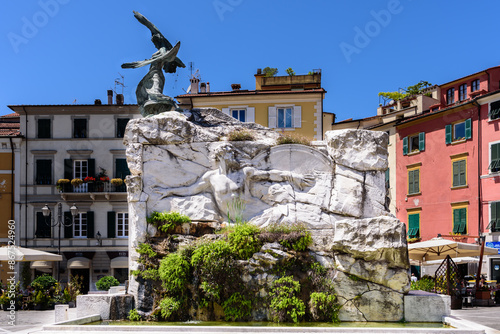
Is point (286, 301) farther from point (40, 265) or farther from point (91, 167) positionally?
point (91, 167)

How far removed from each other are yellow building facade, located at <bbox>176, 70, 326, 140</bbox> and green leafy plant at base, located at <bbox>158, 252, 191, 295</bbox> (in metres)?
27.0

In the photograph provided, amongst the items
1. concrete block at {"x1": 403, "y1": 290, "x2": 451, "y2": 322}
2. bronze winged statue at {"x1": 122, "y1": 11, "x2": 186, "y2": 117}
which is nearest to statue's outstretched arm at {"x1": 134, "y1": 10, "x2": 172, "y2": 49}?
bronze winged statue at {"x1": 122, "y1": 11, "x2": 186, "y2": 117}

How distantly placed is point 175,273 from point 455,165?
2860cm

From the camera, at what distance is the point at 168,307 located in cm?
1314

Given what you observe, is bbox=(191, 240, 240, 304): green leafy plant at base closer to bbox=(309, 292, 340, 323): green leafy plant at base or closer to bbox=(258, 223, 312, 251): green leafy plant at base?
bbox=(258, 223, 312, 251): green leafy plant at base

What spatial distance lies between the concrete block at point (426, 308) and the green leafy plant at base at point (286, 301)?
222cm

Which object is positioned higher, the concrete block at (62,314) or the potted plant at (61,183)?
the potted plant at (61,183)

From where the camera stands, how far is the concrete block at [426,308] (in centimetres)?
1320

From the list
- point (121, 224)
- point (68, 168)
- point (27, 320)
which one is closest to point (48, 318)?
point (27, 320)

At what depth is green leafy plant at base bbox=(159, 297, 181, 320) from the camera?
43.0 feet

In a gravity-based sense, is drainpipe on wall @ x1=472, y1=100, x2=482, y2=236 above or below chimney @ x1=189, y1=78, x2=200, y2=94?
below

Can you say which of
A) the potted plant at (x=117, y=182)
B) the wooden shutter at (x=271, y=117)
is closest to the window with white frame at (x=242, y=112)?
the wooden shutter at (x=271, y=117)

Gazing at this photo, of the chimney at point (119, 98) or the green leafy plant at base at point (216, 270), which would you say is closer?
the green leafy plant at base at point (216, 270)

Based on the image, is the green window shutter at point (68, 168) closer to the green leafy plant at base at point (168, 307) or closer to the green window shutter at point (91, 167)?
the green window shutter at point (91, 167)
